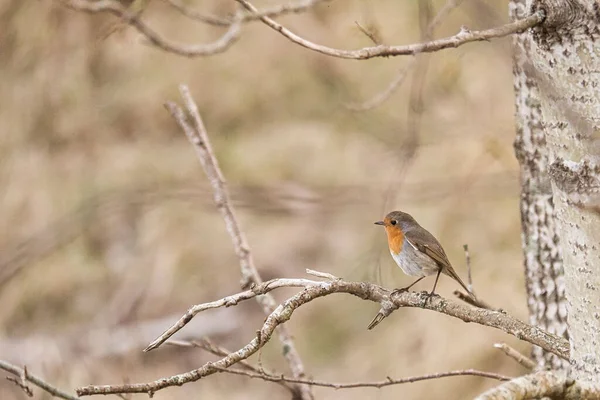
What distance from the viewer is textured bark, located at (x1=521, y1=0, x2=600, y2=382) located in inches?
48.4

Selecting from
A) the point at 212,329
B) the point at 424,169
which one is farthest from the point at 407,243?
the point at 212,329

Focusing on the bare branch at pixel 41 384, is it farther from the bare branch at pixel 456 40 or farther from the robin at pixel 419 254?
the robin at pixel 419 254

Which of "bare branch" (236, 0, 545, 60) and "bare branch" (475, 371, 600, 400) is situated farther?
"bare branch" (236, 0, 545, 60)

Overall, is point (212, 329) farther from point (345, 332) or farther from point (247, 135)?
point (247, 135)

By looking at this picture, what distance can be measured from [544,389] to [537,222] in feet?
4.42

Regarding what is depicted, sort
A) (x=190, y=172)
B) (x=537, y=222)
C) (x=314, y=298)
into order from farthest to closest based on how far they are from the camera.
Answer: (x=190, y=172) < (x=537, y=222) < (x=314, y=298)

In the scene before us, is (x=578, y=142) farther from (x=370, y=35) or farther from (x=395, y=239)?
(x=395, y=239)

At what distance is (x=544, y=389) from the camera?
1.13m

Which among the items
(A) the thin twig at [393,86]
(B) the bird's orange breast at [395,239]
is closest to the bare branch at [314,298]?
(A) the thin twig at [393,86]

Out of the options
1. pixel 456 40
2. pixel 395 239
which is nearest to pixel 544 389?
pixel 456 40

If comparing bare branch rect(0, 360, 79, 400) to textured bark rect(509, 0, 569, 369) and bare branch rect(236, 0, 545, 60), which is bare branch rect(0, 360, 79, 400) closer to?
bare branch rect(236, 0, 545, 60)

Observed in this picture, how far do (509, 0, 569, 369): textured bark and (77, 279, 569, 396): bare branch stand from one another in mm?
905

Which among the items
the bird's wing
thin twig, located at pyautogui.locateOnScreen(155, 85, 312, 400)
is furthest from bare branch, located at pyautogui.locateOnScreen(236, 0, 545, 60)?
the bird's wing

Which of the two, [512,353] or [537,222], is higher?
[537,222]
